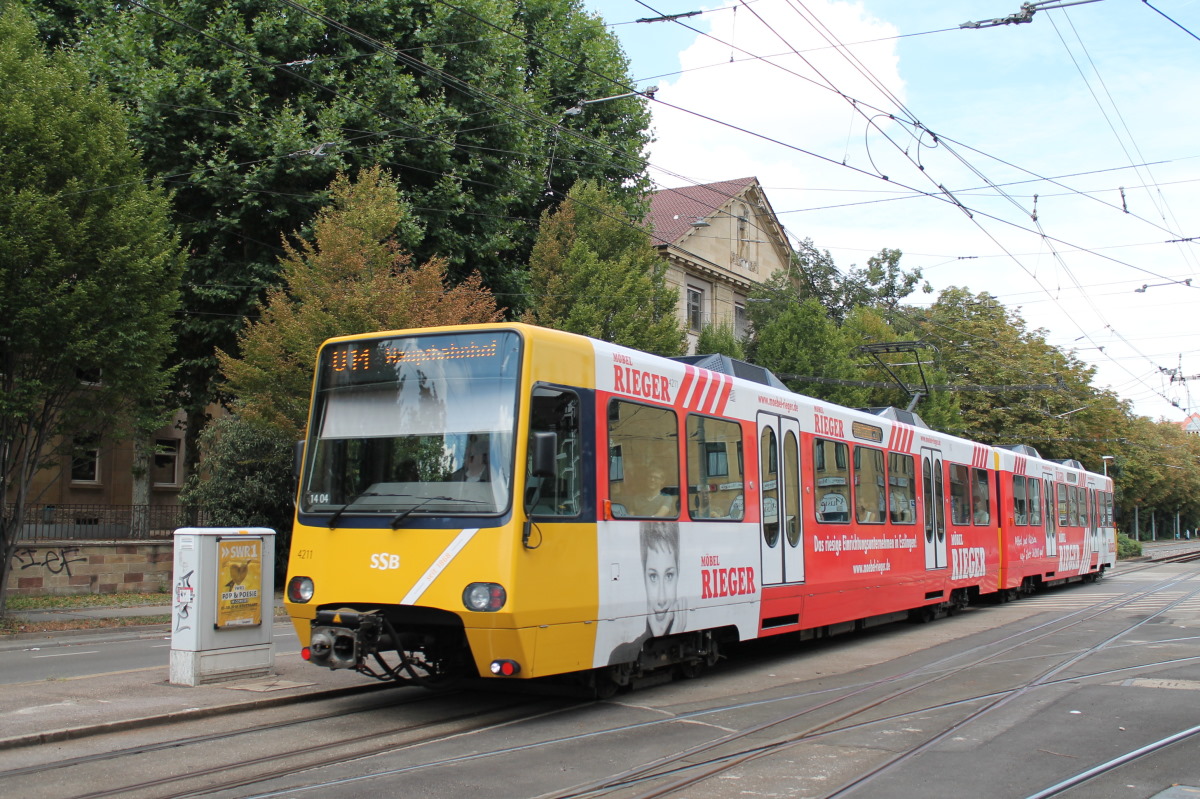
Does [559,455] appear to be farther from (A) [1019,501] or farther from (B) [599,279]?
(B) [599,279]

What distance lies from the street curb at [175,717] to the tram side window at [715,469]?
3.28m

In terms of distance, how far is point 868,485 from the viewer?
14477 millimetres

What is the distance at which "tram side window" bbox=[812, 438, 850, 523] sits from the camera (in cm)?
1296

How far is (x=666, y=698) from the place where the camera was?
9.78 m

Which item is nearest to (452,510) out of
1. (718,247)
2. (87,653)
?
(87,653)

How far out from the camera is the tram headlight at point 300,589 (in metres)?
8.69

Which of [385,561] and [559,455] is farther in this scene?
[559,455]

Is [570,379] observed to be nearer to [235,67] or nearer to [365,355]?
[365,355]

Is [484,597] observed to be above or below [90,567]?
above

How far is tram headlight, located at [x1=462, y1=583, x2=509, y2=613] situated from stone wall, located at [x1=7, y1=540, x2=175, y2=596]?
44.5 feet

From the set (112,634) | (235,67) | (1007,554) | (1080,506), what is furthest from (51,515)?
(1080,506)

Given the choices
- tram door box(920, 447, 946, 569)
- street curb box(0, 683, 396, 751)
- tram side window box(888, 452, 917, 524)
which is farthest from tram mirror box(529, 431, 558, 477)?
tram door box(920, 447, 946, 569)

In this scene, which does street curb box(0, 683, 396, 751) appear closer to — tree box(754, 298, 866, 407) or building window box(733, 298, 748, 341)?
tree box(754, 298, 866, 407)

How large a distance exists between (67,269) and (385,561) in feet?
36.2
